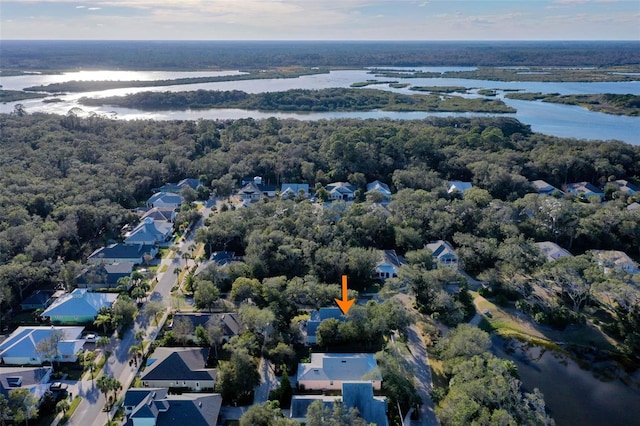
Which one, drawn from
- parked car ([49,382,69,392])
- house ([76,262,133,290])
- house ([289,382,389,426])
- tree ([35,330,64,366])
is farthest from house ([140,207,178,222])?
house ([289,382,389,426])

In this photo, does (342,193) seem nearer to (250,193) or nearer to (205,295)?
(250,193)

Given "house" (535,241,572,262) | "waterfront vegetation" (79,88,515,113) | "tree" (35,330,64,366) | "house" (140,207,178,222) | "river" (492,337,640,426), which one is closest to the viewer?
"river" (492,337,640,426)

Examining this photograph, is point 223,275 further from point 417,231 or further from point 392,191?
point 392,191

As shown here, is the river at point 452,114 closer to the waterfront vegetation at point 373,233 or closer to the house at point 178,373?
the waterfront vegetation at point 373,233

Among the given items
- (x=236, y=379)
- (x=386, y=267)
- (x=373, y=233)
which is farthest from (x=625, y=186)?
(x=236, y=379)

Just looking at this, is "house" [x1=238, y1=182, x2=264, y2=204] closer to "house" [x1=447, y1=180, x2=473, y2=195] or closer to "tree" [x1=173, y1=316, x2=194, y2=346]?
"house" [x1=447, y1=180, x2=473, y2=195]

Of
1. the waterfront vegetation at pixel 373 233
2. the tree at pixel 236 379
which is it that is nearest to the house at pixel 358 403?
the waterfront vegetation at pixel 373 233
